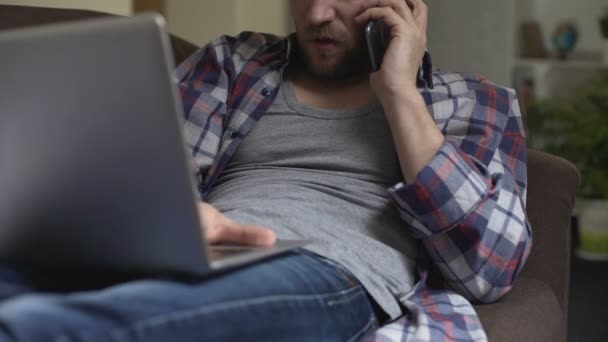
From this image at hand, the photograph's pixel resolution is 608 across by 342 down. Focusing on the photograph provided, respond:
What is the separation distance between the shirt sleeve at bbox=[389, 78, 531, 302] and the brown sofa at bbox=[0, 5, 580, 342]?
0.05 metres

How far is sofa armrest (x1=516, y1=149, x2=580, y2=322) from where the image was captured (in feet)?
4.21

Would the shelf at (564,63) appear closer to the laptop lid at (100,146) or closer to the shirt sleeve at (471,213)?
the shirt sleeve at (471,213)

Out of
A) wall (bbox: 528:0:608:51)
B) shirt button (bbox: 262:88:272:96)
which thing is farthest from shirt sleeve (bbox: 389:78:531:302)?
wall (bbox: 528:0:608:51)

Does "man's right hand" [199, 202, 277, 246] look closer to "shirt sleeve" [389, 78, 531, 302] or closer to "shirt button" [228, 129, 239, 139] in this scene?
"shirt sleeve" [389, 78, 531, 302]

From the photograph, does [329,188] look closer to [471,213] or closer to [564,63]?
[471,213]

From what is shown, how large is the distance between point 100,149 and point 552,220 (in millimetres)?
836

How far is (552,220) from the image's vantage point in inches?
51.4

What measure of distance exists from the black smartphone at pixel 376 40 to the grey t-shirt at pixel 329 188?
76 mm

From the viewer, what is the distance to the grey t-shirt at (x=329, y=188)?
1116mm

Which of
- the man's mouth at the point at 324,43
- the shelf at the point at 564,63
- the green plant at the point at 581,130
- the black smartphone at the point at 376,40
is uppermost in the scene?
the black smartphone at the point at 376,40

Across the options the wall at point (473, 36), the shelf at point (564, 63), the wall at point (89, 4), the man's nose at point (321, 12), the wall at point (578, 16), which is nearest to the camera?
the man's nose at point (321, 12)

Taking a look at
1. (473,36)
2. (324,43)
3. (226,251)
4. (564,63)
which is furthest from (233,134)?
(564,63)

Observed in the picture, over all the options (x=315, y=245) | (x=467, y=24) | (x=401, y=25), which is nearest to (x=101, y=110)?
(x=315, y=245)

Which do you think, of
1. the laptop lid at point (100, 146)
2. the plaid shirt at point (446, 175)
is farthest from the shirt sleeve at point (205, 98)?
the laptop lid at point (100, 146)
